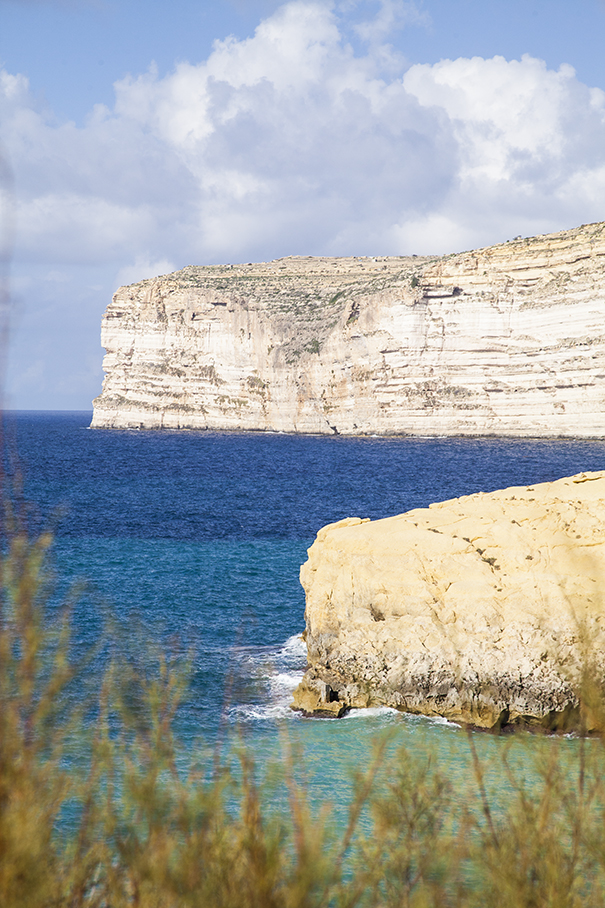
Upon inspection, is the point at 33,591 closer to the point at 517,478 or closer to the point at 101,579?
the point at 101,579

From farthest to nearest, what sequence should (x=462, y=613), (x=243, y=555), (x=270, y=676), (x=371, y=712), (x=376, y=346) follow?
(x=376, y=346), (x=243, y=555), (x=270, y=676), (x=371, y=712), (x=462, y=613)

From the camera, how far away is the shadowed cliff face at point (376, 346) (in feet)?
234

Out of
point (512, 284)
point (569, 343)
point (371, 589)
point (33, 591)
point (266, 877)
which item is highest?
point (512, 284)

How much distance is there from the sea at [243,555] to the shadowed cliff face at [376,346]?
304 inches

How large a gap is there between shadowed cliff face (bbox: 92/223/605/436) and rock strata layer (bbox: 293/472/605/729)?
5886cm

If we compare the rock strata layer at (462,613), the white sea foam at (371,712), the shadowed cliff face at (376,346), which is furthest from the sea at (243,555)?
the shadowed cliff face at (376,346)

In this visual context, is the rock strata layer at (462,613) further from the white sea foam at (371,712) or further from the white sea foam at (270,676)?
the white sea foam at (270,676)

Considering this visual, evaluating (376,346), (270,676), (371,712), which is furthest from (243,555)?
(376,346)

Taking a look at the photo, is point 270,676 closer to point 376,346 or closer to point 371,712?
point 371,712

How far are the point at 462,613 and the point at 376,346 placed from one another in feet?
236

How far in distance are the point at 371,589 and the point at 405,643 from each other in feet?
3.83

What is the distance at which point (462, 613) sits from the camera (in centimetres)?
1304

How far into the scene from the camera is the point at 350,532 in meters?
15.2

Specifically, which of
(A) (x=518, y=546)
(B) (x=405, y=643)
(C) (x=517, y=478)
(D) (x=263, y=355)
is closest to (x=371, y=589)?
(B) (x=405, y=643)
